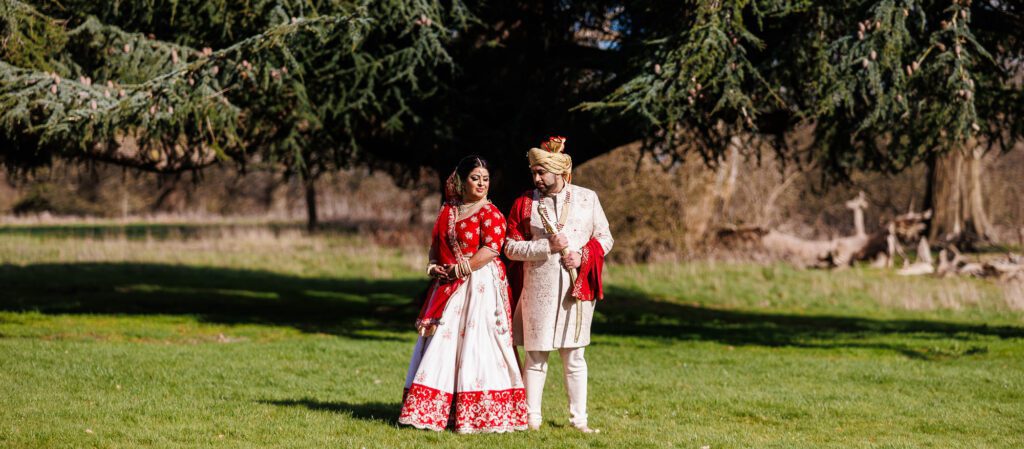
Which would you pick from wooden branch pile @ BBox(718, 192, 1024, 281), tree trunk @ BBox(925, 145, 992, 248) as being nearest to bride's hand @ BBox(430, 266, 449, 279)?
wooden branch pile @ BBox(718, 192, 1024, 281)

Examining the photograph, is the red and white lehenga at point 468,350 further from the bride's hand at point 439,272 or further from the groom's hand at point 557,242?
the groom's hand at point 557,242

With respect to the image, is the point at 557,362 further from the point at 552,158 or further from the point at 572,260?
the point at 552,158

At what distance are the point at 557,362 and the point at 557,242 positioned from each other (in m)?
5.29

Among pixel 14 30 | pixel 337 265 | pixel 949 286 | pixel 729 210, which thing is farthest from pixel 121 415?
pixel 729 210

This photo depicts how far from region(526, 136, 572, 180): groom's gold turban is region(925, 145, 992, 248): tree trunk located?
2547 centimetres

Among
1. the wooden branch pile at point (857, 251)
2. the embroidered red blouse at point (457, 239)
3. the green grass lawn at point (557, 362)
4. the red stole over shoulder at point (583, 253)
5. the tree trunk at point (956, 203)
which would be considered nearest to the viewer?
the red stole over shoulder at point (583, 253)

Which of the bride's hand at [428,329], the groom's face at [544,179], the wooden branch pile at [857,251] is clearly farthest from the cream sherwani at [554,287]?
the wooden branch pile at [857,251]

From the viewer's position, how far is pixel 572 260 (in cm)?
735

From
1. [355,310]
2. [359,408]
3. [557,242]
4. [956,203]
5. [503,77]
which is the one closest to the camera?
[557,242]

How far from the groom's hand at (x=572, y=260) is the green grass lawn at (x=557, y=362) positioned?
3.89ft

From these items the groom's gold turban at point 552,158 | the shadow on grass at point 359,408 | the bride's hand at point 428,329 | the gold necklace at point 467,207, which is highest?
the groom's gold turban at point 552,158

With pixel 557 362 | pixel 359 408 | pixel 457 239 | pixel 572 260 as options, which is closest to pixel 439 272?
pixel 457 239

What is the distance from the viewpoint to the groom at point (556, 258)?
7383 mm

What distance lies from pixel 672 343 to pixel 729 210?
1668 centimetres
